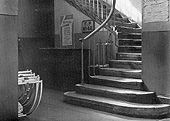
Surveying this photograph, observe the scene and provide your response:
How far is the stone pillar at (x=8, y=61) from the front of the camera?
15.2ft

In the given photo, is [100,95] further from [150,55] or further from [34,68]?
[34,68]

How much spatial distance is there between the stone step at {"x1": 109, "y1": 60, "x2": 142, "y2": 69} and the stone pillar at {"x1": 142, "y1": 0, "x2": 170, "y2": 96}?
785 mm

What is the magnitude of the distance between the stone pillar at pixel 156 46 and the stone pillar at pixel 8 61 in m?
2.65

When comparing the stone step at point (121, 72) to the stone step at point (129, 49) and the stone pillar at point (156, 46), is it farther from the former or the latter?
the stone step at point (129, 49)

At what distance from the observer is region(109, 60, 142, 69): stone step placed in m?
6.92

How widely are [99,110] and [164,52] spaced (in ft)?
5.41

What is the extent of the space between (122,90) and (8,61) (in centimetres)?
245

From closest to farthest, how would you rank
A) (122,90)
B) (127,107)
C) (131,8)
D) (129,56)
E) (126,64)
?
(127,107) < (122,90) < (126,64) < (129,56) < (131,8)

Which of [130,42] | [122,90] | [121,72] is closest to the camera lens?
[122,90]

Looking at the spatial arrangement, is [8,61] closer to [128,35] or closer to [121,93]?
[121,93]

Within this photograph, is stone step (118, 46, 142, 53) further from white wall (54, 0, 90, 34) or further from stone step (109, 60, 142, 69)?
white wall (54, 0, 90, 34)

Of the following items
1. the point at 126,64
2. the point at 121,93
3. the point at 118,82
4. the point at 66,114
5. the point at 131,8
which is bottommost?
the point at 66,114

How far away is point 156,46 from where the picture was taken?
589cm

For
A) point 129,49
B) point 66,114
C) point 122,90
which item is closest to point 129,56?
point 129,49
